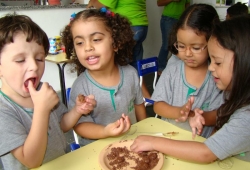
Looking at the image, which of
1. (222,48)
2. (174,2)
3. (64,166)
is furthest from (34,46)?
(174,2)

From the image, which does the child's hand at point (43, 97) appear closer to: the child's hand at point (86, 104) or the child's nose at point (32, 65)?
the child's nose at point (32, 65)

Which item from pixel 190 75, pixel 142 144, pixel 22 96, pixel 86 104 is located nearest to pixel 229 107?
pixel 142 144

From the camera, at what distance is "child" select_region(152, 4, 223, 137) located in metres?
1.33

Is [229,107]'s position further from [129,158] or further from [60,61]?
[60,61]

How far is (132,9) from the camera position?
2943mm

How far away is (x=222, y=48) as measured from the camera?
3.13 ft

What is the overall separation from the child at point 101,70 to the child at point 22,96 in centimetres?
30

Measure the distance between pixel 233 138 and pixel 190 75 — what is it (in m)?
0.63

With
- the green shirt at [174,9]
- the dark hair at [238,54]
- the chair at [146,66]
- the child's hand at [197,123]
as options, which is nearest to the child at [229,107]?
the dark hair at [238,54]

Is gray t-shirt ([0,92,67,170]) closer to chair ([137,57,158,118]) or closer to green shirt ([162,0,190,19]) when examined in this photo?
chair ([137,57,158,118])

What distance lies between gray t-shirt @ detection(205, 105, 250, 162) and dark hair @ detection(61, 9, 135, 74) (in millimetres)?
766

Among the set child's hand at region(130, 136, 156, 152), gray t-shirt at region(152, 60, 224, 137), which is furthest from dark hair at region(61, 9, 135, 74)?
child's hand at region(130, 136, 156, 152)

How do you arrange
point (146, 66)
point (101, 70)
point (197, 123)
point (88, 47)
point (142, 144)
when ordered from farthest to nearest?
point (146, 66) < point (101, 70) < point (88, 47) < point (197, 123) < point (142, 144)

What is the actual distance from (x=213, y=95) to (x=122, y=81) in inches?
20.5
